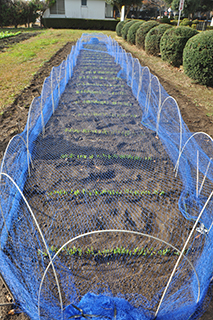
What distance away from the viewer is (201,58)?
285 inches

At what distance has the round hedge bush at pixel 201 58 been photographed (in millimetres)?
7082

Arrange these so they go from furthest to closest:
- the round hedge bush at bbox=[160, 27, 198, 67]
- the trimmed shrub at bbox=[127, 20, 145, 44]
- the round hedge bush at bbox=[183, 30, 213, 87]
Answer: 1. the trimmed shrub at bbox=[127, 20, 145, 44]
2. the round hedge bush at bbox=[160, 27, 198, 67]
3. the round hedge bush at bbox=[183, 30, 213, 87]

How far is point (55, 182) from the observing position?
12.2 feet

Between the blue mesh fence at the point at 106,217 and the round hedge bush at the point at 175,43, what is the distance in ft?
14.9

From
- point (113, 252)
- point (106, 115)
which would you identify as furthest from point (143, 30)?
point (113, 252)

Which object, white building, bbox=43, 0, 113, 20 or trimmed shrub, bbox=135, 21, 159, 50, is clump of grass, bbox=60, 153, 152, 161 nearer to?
trimmed shrub, bbox=135, 21, 159, 50

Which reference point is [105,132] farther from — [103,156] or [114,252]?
[114,252]

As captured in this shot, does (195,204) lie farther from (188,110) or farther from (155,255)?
(188,110)

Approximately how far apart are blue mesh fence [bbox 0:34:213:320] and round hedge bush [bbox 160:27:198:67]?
4.53 metres

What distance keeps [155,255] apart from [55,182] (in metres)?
1.91

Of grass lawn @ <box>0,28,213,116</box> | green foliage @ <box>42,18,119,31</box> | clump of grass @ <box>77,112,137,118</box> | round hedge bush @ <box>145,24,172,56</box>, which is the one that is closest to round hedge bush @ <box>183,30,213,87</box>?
grass lawn @ <box>0,28,213,116</box>

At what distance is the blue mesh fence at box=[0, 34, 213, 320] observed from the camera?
7.17 ft

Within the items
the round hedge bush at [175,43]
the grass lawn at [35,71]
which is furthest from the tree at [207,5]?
the round hedge bush at [175,43]

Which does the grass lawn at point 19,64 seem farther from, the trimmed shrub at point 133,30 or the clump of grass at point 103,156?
the trimmed shrub at point 133,30
